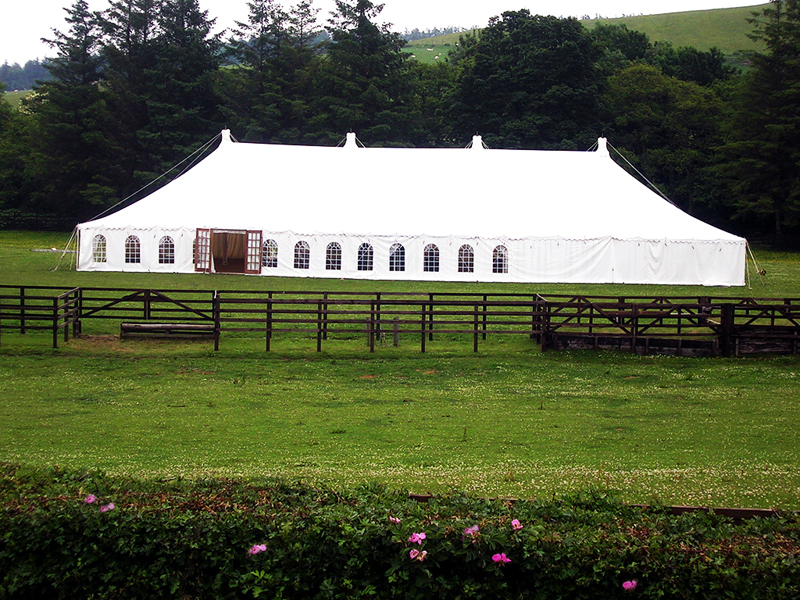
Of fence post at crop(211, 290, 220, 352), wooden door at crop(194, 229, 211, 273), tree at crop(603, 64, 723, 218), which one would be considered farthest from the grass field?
tree at crop(603, 64, 723, 218)

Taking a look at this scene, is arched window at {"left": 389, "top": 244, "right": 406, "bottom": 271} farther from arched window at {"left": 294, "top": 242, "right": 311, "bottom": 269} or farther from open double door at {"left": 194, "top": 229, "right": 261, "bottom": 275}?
open double door at {"left": 194, "top": 229, "right": 261, "bottom": 275}

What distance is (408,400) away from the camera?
1295cm

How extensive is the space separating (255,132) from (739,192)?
3655 centimetres

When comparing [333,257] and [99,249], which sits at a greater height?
[99,249]

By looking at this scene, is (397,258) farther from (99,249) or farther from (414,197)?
(99,249)

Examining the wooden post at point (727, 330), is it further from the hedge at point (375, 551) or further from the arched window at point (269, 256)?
the arched window at point (269, 256)

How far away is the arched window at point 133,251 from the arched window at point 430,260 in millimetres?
12418

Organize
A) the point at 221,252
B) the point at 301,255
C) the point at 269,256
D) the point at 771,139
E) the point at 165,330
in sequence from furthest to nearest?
the point at 771,139 < the point at 221,252 < the point at 269,256 < the point at 301,255 < the point at 165,330

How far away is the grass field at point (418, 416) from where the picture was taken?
8.55 metres

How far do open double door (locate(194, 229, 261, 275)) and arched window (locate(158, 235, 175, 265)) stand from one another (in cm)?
102

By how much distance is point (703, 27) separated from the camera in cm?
13338

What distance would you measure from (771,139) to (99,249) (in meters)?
45.2

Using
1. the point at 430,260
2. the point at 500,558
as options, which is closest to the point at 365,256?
the point at 430,260

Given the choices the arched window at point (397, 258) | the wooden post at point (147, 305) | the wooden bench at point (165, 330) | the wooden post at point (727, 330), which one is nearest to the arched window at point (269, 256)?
the arched window at point (397, 258)
